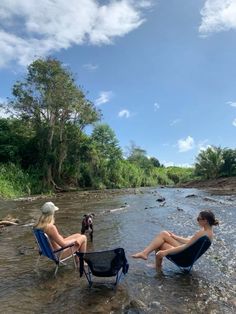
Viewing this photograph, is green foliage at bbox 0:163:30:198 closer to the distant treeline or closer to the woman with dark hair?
the distant treeline

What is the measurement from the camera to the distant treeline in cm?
3559

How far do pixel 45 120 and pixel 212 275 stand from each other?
32.6 m

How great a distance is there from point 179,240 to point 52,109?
3118cm

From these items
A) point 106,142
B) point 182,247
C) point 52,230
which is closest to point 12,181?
point 106,142

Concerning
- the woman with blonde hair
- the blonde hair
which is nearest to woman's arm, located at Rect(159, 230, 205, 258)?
the woman with blonde hair

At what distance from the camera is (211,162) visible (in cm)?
4734

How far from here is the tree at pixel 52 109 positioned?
117 ft

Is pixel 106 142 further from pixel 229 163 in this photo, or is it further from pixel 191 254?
pixel 191 254

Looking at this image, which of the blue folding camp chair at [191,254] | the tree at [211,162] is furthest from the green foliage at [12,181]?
the tree at [211,162]

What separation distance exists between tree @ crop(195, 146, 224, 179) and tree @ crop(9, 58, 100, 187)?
16229 mm

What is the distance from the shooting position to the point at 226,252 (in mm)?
8711

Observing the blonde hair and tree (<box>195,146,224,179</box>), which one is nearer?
the blonde hair

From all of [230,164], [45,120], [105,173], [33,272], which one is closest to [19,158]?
[45,120]

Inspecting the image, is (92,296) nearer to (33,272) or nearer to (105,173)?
(33,272)
